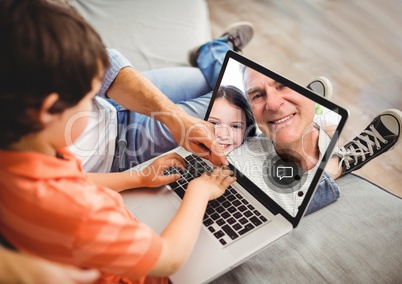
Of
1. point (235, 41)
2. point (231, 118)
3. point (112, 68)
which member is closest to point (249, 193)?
point (231, 118)

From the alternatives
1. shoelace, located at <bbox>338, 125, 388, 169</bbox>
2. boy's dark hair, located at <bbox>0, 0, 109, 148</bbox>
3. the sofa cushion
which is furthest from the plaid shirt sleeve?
shoelace, located at <bbox>338, 125, 388, 169</bbox>

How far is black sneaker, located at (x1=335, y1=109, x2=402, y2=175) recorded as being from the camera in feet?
3.70

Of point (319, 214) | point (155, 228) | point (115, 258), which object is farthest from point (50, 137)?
point (319, 214)

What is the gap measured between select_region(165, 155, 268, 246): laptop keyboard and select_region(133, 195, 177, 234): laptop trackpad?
1.7 inches

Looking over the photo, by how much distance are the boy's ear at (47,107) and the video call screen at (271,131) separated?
50 cm

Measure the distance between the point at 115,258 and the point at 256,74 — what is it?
542 mm

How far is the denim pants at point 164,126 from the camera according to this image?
0.93m

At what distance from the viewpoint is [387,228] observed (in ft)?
2.84

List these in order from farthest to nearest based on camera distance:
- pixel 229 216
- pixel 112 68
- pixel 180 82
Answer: pixel 180 82 → pixel 112 68 → pixel 229 216

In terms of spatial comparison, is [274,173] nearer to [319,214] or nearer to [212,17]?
[319,214]

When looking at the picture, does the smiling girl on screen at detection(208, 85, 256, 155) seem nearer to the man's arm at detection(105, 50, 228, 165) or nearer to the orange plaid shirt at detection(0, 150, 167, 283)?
the man's arm at detection(105, 50, 228, 165)

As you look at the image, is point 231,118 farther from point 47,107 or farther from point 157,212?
point 47,107

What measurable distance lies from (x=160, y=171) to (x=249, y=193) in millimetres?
242

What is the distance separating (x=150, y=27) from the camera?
153 centimetres
